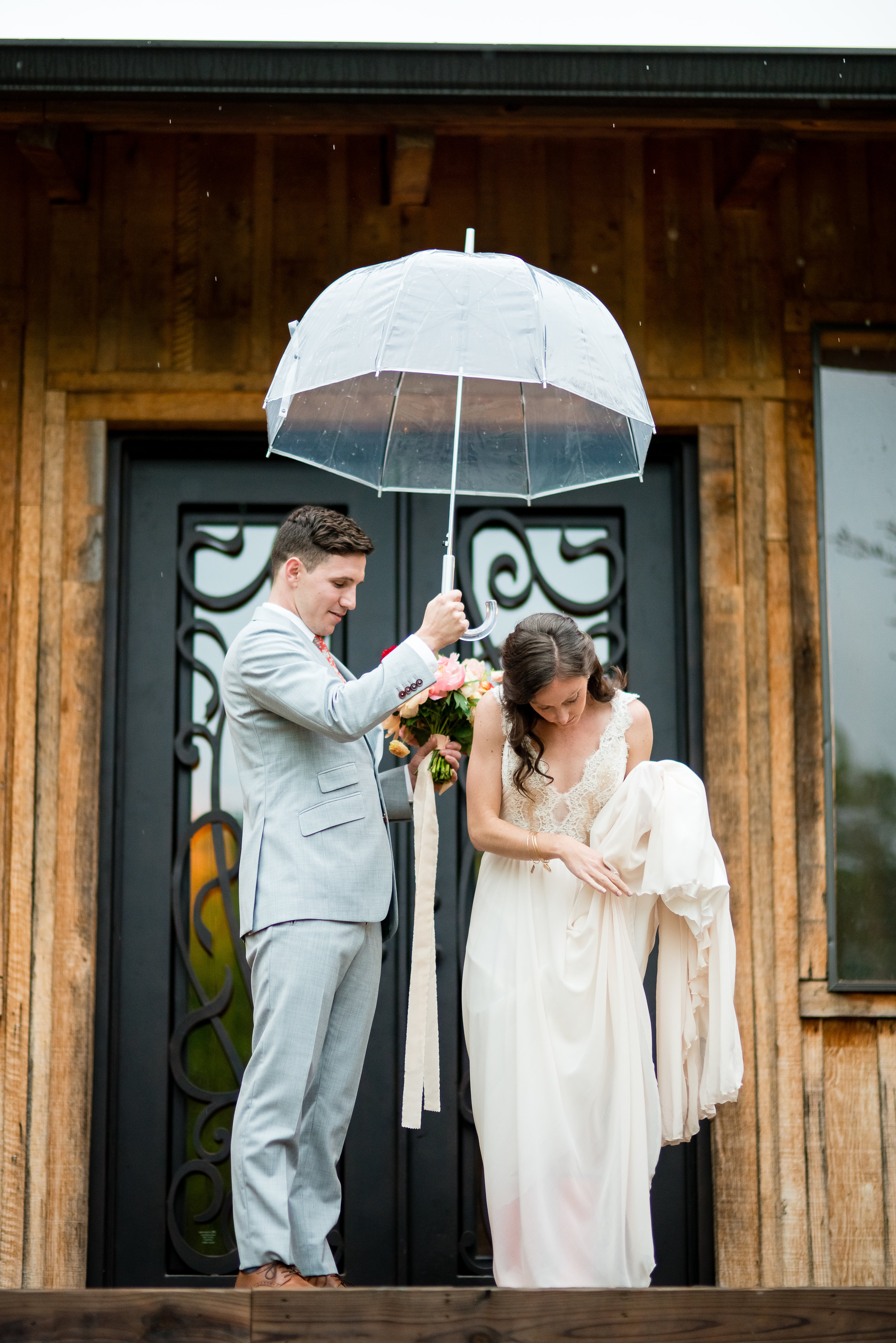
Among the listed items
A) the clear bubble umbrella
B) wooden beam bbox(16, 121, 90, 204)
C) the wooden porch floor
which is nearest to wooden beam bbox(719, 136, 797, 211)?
the clear bubble umbrella

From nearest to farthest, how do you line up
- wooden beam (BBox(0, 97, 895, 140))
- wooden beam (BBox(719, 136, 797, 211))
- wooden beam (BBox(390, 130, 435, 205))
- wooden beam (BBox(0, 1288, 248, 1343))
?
wooden beam (BBox(0, 1288, 248, 1343)), wooden beam (BBox(0, 97, 895, 140)), wooden beam (BBox(390, 130, 435, 205)), wooden beam (BBox(719, 136, 797, 211))

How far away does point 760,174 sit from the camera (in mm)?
5020

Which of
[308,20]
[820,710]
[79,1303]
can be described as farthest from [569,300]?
[79,1303]

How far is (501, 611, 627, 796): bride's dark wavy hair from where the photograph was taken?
374 centimetres

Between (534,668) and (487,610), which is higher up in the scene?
(487,610)

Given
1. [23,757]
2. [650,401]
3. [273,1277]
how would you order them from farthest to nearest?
[650,401] → [23,757] → [273,1277]

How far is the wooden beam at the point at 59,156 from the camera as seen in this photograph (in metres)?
4.69

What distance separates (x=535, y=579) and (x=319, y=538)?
1622 millimetres

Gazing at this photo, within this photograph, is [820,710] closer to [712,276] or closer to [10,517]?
[712,276]

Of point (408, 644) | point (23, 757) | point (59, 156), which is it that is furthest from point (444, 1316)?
point (59, 156)

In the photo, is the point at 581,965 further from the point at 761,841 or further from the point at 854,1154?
the point at 854,1154

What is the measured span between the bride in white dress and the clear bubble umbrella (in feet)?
1.14

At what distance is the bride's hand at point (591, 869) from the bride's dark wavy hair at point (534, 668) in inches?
10.4

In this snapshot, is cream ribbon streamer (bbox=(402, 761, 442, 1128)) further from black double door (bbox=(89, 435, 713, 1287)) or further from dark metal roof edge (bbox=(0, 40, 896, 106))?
dark metal roof edge (bbox=(0, 40, 896, 106))
